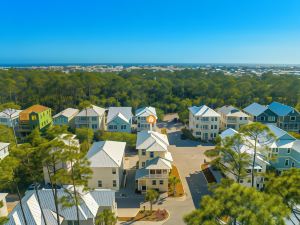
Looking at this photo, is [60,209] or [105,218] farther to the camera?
[105,218]

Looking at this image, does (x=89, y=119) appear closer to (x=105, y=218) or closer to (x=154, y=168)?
(x=154, y=168)

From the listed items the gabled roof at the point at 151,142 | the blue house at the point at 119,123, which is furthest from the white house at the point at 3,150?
the gabled roof at the point at 151,142

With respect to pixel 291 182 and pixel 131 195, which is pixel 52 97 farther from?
pixel 291 182

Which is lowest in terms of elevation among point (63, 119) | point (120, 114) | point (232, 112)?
point (63, 119)

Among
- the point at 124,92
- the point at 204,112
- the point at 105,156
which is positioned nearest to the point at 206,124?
the point at 204,112

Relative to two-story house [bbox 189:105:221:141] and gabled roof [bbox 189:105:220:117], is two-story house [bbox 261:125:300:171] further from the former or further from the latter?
gabled roof [bbox 189:105:220:117]

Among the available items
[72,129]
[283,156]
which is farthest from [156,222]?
[72,129]

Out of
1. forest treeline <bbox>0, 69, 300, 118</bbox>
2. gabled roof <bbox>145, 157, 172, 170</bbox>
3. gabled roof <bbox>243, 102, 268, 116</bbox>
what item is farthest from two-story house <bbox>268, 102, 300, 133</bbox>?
gabled roof <bbox>145, 157, 172, 170</bbox>
